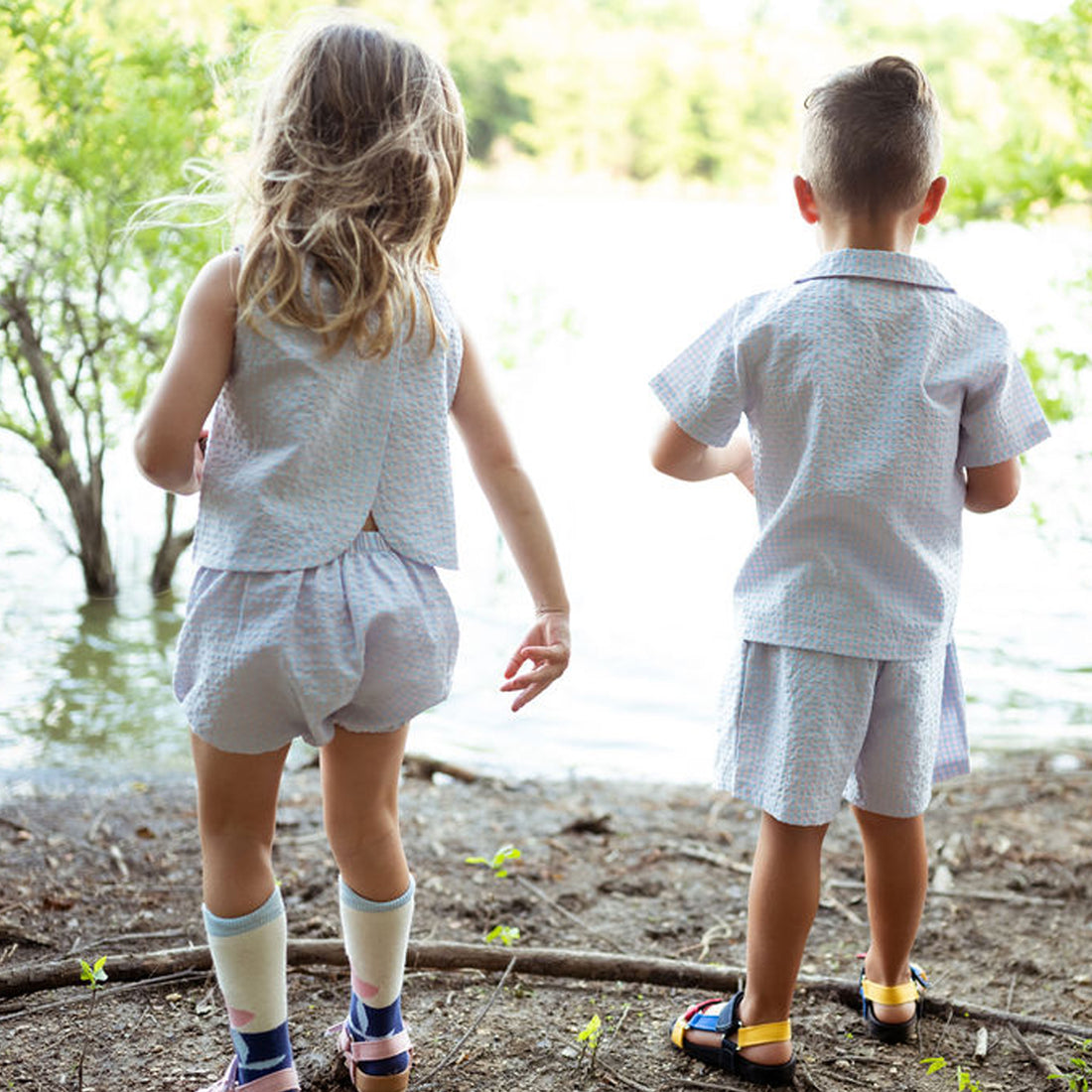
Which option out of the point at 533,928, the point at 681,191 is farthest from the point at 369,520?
the point at 681,191

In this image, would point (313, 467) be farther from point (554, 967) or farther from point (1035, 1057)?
point (1035, 1057)

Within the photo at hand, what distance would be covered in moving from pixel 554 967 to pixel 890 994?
0.60 metres

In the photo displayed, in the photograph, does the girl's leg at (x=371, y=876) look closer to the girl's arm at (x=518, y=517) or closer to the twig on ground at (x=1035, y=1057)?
the girl's arm at (x=518, y=517)

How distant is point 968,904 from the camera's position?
2898 millimetres

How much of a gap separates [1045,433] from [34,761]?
10.6 feet

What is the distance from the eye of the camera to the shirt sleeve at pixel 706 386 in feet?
6.42

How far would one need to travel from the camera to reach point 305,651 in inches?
67.3

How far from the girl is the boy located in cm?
45

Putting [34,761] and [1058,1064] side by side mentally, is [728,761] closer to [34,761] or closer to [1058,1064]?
[1058,1064]

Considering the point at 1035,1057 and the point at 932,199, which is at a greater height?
the point at 932,199

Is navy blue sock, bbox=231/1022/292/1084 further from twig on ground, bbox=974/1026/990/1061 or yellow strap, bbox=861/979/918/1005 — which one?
twig on ground, bbox=974/1026/990/1061

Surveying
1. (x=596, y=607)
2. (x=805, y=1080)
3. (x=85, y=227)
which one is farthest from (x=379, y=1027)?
(x=596, y=607)

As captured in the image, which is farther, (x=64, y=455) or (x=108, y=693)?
(x=64, y=455)

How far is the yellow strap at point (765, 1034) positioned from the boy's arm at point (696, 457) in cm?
85
